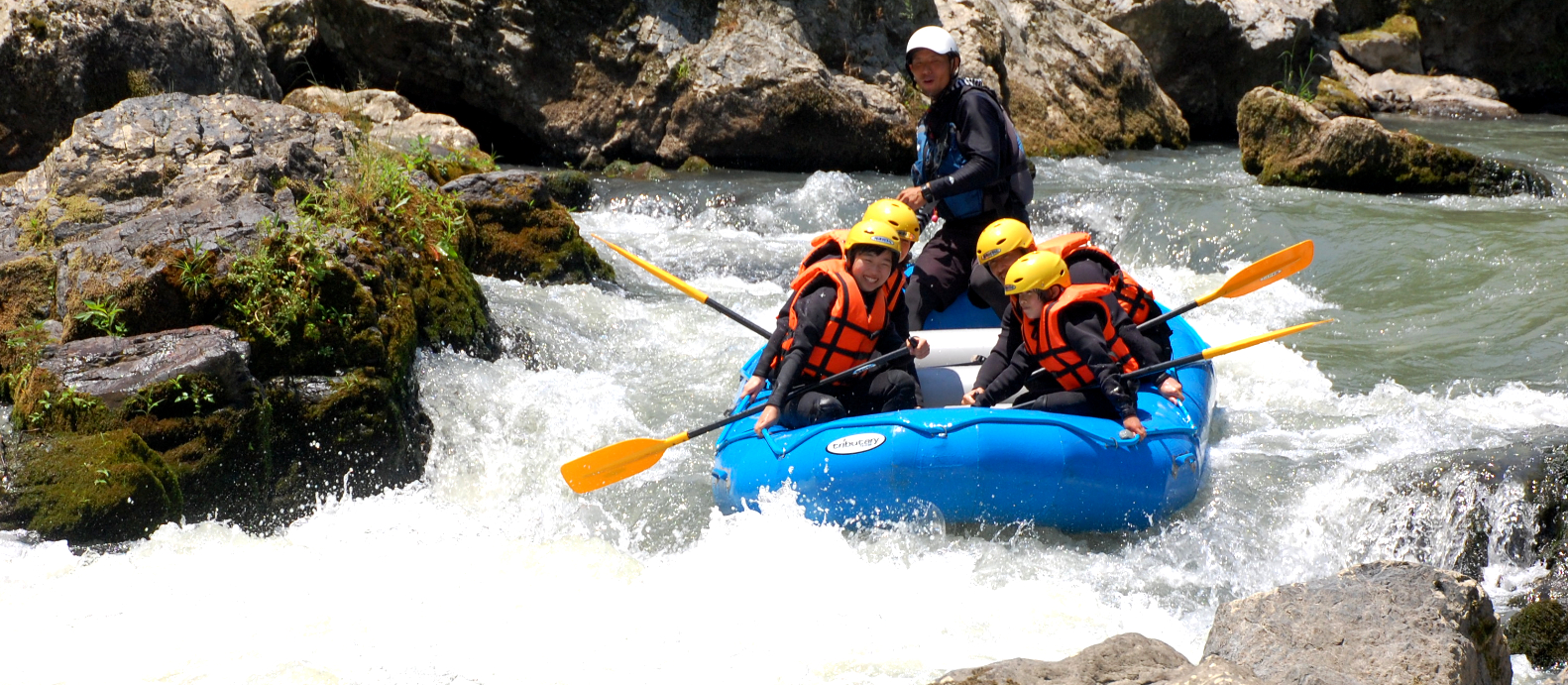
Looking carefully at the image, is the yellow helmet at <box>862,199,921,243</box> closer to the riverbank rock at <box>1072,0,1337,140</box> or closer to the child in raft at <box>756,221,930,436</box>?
the child in raft at <box>756,221,930,436</box>

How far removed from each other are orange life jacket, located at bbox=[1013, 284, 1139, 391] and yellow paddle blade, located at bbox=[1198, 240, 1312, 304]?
857 mm

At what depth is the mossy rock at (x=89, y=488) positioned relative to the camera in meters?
3.91

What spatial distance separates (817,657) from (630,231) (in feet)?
19.8

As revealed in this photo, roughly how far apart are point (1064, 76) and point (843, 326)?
9.03m

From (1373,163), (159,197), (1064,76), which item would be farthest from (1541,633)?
(1064,76)

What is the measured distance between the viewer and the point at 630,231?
899cm

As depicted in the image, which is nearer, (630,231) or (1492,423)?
(1492,423)

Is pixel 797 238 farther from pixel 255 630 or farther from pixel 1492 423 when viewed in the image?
pixel 255 630

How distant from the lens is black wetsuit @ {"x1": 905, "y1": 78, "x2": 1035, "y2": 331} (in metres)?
4.72

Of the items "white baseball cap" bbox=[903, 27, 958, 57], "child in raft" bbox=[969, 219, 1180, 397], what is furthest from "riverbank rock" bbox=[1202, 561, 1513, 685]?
"white baseball cap" bbox=[903, 27, 958, 57]

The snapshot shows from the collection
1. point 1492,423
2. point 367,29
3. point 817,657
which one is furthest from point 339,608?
point 367,29

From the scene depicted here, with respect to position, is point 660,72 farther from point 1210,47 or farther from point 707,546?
point 707,546

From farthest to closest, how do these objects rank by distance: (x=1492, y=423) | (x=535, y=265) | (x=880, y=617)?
(x=535, y=265) → (x=1492, y=423) → (x=880, y=617)

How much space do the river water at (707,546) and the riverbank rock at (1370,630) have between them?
723 mm
